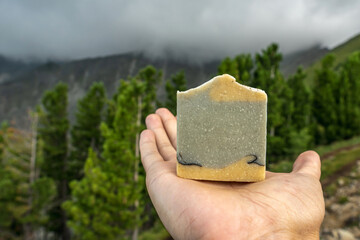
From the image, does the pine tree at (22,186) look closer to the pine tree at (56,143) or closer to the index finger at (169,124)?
the pine tree at (56,143)

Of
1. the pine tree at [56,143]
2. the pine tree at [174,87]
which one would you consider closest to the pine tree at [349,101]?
the pine tree at [174,87]

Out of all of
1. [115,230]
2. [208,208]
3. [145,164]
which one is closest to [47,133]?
[115,230]

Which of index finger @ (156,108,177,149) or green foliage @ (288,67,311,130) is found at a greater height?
green foliage @ (288,67,311,130)

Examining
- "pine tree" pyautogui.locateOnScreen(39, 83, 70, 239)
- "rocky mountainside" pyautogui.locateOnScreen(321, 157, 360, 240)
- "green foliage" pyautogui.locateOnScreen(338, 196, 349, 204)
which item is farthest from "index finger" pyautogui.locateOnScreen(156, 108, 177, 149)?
"pine tree" pyautogui.locateOnScreen(39, 83, 70, 239)

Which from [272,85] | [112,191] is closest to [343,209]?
[112,191]

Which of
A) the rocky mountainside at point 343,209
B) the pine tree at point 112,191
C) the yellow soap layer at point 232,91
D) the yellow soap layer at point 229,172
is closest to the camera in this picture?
the yellow soap layer at point 232,91

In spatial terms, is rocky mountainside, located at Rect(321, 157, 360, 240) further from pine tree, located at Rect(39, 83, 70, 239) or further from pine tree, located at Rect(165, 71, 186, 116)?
pine tree, located at Rect(39, 83, 70, 239)
